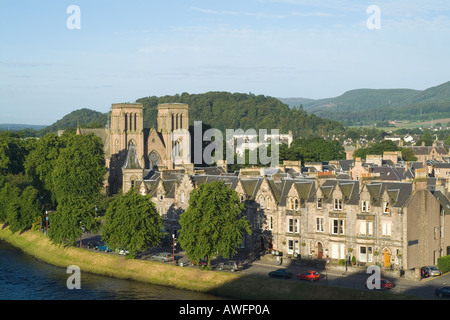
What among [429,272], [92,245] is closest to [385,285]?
[429,272]

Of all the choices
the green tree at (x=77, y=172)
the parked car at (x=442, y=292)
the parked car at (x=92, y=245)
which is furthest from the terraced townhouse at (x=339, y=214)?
the green tree at (x=77, y=172)

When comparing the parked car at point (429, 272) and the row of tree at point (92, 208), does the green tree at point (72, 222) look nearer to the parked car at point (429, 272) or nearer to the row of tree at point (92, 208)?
the row of tree at point (92, 208)

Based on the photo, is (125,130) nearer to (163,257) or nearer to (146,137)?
(146,137)

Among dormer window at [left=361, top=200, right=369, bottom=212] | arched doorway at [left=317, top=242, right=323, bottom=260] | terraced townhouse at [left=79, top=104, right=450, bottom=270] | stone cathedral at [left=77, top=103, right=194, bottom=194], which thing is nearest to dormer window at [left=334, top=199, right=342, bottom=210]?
terraced townhouse at [left=79, top=104, right=450, bottom=270]
